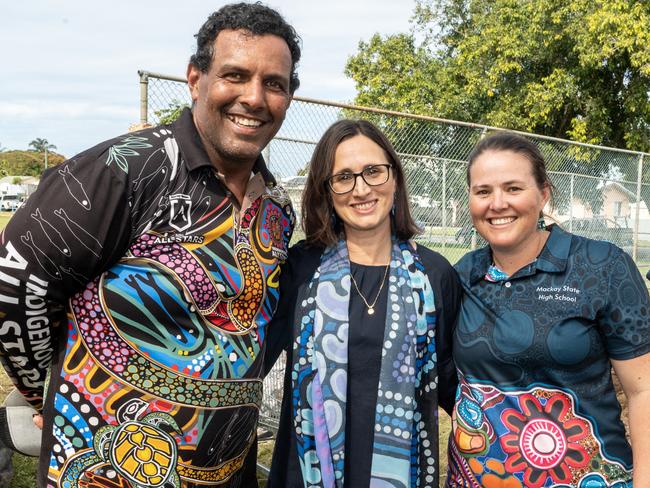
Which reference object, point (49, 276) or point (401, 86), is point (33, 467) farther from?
point (401, 86)

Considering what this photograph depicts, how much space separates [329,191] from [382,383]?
2.69 feet

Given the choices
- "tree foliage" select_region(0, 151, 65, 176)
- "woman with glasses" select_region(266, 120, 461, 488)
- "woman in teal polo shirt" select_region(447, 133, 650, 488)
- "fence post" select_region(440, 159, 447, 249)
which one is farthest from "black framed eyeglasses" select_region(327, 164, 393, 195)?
"tree foliage" select_region(0, 151, 65, 176)

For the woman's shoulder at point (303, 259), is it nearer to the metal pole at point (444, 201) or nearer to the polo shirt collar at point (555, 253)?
the polo shirt collar at point (555, 253)

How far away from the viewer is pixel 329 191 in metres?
2.61

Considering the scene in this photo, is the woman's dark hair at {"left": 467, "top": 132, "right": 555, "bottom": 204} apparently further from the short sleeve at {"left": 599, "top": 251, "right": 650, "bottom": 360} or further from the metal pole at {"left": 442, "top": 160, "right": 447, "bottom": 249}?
the metal pole at {"left": 442, "top": 160, "right": 447, "bottom": 249}

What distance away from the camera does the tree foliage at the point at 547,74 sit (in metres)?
16.4

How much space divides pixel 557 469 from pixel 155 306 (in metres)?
1.41

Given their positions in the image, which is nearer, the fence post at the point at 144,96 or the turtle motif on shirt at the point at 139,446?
the turtle motif on shirt at the point at 139,446

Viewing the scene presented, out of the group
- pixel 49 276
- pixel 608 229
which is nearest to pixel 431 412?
pixel 49 276

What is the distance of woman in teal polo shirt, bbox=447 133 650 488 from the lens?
206 cm

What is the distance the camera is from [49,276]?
1.82 metres

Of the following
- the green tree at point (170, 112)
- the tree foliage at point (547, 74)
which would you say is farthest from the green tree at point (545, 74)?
the green tree at point (170, 112)

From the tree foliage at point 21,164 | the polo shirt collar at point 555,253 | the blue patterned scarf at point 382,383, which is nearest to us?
the polo shirt collar at point 555,253

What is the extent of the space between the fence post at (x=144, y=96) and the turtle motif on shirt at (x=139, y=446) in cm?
236
